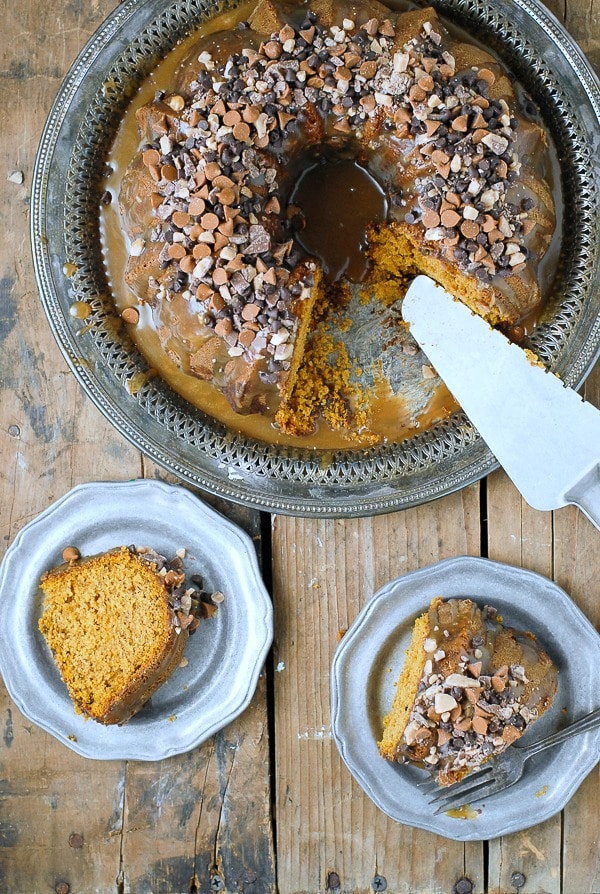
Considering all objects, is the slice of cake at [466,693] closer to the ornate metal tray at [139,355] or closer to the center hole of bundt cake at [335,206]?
the ornate metal tray at [139,355]

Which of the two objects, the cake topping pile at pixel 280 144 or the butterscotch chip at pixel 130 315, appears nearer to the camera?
the cake topping pile at pixel 280 144

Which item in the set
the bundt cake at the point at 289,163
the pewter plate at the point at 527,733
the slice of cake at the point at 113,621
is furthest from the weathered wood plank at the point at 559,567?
the slice of cake at the point at 113,621

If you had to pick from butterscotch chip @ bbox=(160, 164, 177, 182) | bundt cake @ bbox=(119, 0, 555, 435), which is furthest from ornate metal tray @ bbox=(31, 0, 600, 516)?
butterscotch chip @ bbox=(160, 164, 177, 182)

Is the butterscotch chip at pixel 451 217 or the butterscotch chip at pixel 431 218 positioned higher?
the butterscotch chip at pixel 451 217

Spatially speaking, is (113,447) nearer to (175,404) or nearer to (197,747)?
(175,404)

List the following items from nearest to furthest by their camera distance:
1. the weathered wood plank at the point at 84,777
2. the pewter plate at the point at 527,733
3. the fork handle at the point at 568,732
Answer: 1. the fork handle at the point at 568,732
2. the pewter plate at the point at 527,733
3. the weathered wood plank at the point at 84,777

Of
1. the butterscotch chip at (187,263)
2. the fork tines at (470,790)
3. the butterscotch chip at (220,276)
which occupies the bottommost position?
the fork tines at (470,790)

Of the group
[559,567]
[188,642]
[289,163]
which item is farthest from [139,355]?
[559,567]

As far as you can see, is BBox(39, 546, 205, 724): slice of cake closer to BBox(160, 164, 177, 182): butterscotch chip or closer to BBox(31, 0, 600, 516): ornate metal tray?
BBox(31, 0, 600, 516): ornate metal tray
